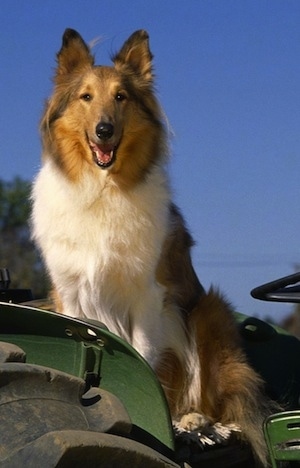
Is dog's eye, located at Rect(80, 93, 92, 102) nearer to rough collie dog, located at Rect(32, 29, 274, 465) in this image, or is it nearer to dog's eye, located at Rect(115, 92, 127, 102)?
rough collie dog, located at Rect(32, 29, 274, 465)

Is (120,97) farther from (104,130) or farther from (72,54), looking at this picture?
(72,54)

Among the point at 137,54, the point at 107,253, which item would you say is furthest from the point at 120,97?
the point at 107,253

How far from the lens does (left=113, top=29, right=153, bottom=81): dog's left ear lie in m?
5.83

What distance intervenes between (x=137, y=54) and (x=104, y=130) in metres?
0.62

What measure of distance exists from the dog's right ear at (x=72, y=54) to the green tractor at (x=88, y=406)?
2.95 metres

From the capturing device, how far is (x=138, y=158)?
5.77 metres

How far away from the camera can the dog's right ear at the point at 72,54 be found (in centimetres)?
573

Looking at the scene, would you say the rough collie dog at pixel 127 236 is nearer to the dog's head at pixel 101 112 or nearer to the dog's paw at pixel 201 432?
the dog's head at pixel 101 112

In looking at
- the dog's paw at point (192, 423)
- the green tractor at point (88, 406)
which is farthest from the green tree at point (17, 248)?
the green tractor at point (88, 406)

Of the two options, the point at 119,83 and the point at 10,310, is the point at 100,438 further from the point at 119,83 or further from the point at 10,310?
the point at 119,83

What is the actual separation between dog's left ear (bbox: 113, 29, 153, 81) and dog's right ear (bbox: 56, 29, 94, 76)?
190 mm

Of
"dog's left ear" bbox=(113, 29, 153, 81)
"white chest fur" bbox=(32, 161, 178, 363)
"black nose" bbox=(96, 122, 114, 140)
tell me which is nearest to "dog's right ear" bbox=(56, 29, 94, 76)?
"dog's left ear" bbox=(113, 29, 153, 81)

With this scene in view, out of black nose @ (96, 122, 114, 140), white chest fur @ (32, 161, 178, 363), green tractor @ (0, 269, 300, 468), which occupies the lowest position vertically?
green tractor @ (0, 269, 300, 468)

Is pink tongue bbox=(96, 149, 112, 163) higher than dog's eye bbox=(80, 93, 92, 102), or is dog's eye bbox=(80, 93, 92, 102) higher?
dog's eye bbox=(80, 93, 92, 102)
